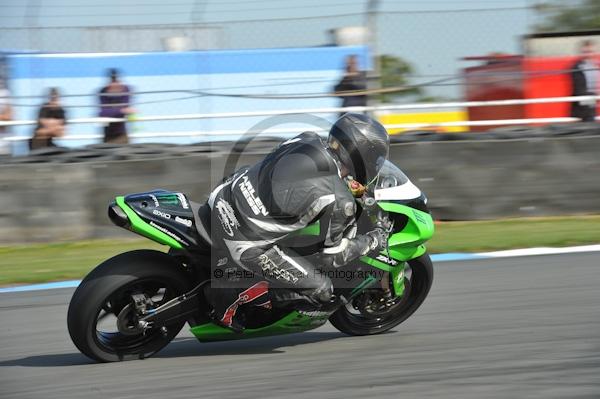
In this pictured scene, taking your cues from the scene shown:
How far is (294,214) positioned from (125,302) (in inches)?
41.6

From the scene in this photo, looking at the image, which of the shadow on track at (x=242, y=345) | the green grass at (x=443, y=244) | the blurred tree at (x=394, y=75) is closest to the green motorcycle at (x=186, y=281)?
the shadow on track at (x=242, y=345)

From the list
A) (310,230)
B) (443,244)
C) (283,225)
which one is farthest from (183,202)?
(443,244)

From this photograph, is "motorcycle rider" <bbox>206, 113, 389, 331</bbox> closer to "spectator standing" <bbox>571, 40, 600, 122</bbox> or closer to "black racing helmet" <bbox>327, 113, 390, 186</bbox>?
"black racing helmet" <bbox>327, 113, 390, 186</bbox>

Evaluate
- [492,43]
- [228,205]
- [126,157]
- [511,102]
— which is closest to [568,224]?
[511,102]

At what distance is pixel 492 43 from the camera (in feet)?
35.1

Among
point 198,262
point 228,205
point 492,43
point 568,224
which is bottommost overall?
point 568,224

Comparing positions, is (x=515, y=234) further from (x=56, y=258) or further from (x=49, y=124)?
(x=49, y=124)

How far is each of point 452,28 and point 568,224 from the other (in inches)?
110

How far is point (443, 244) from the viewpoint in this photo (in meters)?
8.56

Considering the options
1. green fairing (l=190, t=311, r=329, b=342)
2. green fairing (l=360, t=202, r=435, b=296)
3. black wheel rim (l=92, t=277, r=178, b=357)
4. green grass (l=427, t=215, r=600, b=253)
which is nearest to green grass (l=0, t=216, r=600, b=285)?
green grass (l=427, t=215, r=600, b=253)

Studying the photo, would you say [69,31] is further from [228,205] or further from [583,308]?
[583,308]

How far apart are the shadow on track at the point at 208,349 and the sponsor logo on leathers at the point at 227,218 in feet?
2.57

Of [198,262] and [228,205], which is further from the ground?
→ [228,205]

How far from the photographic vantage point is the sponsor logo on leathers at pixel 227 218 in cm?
474
